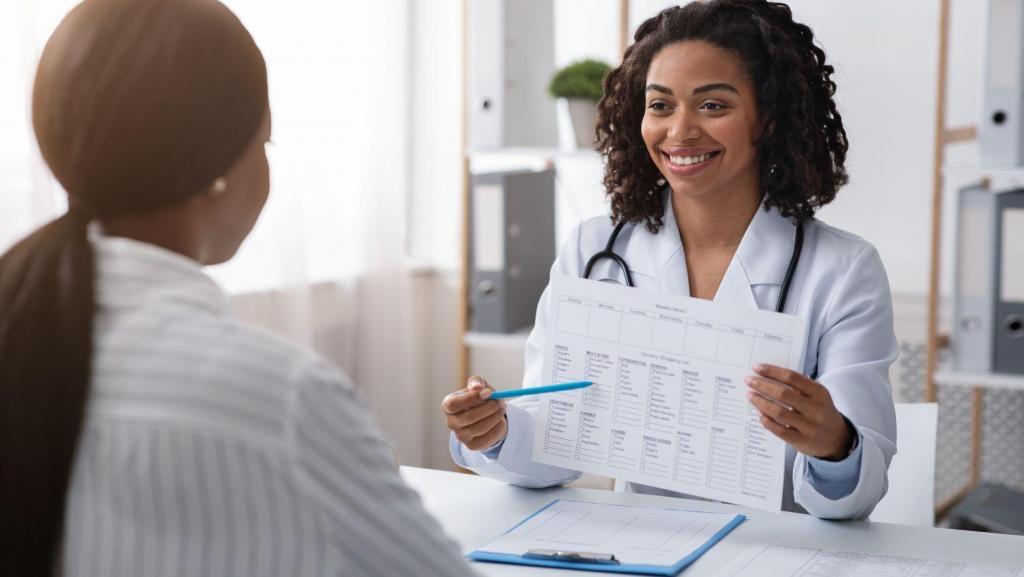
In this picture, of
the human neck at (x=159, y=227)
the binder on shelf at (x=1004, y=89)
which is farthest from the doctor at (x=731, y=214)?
the binder on shelf at (x=1004, y=89)

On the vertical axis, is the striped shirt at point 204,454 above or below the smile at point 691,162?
below

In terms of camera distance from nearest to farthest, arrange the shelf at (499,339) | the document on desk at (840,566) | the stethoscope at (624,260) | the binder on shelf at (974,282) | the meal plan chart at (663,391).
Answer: the document on desk at (840,566)
the meal plan chart at (663,391)
the stethoscope at (624,260)
the binder on shelf at (974,282)
the shelf at (499,339)

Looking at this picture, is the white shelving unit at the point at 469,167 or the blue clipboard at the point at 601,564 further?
the white shelving unit at the point at 469,167

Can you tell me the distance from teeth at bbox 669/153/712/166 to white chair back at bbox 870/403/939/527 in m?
0.46

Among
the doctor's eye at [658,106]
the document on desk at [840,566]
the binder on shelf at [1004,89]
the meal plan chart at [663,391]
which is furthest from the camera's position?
the binder on shelf at [1004,89]

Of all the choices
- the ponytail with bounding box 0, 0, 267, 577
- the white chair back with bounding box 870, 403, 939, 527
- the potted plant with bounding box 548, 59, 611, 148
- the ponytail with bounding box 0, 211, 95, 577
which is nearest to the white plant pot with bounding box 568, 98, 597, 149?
the potted plant with bounding box 548, 59, 611, 148

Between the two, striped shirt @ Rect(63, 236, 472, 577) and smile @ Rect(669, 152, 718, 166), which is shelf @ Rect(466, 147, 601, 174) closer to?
smile @ Rect(669, 152, 718, 166)

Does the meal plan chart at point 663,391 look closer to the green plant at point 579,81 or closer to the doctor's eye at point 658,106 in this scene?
the doctor's eye at point 658,106

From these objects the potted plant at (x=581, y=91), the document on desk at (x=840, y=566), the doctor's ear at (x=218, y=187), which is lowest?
the document on desk at (x=840, y=566)

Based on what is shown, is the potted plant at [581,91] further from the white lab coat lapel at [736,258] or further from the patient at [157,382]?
the patient at [157,382]

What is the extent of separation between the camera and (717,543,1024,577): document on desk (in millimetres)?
1133

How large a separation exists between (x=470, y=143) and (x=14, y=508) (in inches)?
83.2

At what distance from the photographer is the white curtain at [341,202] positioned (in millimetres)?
2645

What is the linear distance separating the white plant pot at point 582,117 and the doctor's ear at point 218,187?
192 cm
